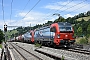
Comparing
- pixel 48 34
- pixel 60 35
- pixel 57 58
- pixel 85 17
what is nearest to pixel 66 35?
pixel 60 35

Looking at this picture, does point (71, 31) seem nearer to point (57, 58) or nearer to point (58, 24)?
point (58, 24)

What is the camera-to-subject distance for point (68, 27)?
28312 millimetres

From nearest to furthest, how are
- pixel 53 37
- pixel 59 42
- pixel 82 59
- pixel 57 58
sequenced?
pixel 82 59, pixel 57 58, pixel 59 42, pixel 53 37

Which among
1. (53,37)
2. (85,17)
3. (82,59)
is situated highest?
(85,17)

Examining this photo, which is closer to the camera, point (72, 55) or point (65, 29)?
point (72, 55)

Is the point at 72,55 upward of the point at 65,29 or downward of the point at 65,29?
downward

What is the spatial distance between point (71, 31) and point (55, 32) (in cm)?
203

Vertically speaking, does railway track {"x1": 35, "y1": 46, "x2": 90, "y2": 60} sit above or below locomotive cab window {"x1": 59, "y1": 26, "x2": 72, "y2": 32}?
below

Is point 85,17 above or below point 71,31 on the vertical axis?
above

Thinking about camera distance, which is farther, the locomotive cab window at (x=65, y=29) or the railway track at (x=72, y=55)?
the locomotive cab window at (x=65, y=29)

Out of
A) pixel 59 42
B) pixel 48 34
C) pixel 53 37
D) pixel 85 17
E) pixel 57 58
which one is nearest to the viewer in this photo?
pixel 57 58

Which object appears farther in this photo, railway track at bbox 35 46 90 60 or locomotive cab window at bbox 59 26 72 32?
locomotive cab window at bbox 59 26 72 32

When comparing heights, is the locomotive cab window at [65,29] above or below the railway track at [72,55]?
above

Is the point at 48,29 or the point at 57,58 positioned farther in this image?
the point at 48,29
